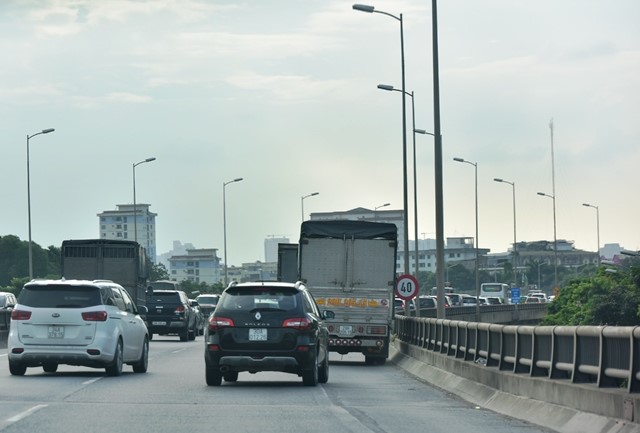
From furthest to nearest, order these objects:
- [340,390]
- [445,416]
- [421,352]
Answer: [421,352] < [340,390] < [445,416]

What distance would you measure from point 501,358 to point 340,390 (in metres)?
3.19

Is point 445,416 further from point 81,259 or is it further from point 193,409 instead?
point 81,259

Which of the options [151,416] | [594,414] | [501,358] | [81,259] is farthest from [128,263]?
[594,414]

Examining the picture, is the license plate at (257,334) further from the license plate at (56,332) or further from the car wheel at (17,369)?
the car wheel at (17,369)

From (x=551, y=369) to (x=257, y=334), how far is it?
6.63 metres

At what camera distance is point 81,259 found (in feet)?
142

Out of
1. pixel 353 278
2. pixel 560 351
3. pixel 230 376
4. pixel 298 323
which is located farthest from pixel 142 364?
pixel 560 351

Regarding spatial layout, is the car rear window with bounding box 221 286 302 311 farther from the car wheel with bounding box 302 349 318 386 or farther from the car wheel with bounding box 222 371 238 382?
the car wheel with bounding box 222 371 238 382

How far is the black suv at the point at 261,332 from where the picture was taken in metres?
22.5

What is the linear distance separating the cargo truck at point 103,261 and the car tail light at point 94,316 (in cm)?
1827

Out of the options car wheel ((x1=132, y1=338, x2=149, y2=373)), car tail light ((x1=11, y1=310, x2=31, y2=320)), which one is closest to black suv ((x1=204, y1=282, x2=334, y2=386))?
car tail light ((x1=11, y1=310, x2=31, y2=320))

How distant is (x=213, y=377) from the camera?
75.6ft

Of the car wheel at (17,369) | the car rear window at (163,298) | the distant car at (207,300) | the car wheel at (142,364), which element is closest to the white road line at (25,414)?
the car wheel at (17,369)

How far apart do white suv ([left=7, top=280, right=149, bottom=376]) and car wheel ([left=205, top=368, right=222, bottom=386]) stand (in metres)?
2.47
